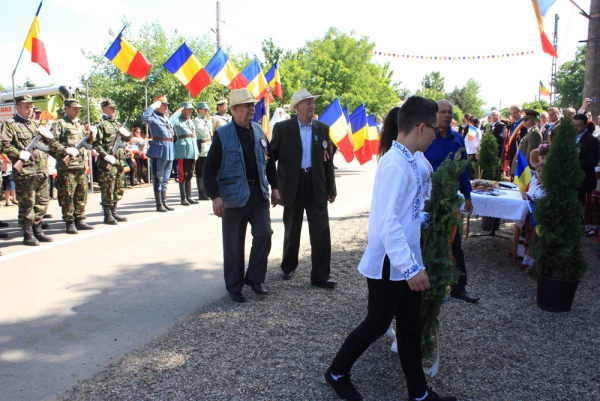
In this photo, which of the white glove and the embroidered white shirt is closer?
the embroidered white shirt

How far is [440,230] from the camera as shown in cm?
312

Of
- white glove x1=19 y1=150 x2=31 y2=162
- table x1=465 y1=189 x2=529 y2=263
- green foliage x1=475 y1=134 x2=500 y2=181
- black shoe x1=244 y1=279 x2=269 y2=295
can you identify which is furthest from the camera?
green foliage x1=475 y1=134 x2=500 y2=181

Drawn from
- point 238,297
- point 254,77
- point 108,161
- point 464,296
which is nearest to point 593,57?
point 464,296

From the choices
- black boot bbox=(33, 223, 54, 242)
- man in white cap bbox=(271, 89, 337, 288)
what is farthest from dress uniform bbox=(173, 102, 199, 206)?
man in white cap bbox=(271, 89, 337, 288)

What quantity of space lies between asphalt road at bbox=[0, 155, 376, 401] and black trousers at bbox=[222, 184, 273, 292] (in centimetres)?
37

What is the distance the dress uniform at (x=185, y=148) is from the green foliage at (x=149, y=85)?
1555 cm

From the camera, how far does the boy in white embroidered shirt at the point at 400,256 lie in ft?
8.89

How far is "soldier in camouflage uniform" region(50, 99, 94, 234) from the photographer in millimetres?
7949

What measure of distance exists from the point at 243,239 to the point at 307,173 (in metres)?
1.02

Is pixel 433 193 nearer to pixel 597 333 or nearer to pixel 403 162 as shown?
pixel 403 162

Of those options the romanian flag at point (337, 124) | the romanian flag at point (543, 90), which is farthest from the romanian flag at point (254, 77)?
the romanian flag at point (543, 90)

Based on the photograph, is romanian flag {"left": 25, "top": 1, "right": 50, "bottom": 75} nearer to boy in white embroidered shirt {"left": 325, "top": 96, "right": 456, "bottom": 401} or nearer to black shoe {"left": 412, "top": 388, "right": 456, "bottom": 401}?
boy in white embroidered shirt {"left": 325, "top": 96, "right": 456, "bottom": 401}

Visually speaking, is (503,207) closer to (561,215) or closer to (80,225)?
(561,215)

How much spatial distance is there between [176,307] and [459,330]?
2.71 metres
